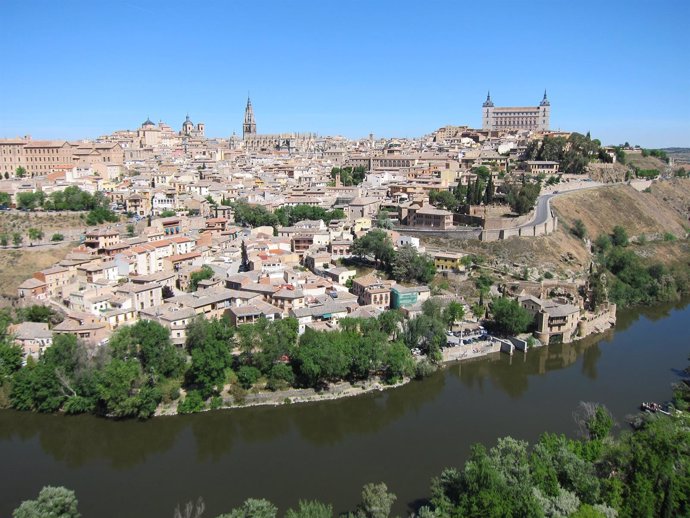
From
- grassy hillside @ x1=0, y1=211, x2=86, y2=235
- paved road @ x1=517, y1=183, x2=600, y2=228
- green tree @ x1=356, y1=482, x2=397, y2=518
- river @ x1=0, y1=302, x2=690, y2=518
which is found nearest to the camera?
green tree @ x1=356, y1=482, x2=397, y2=518

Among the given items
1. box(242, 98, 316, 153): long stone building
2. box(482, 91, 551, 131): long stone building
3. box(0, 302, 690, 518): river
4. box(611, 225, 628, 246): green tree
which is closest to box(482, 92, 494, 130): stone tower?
box(482, 91, 551, 131): long stone building

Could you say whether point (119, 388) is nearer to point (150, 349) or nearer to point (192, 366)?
point (150, 349)

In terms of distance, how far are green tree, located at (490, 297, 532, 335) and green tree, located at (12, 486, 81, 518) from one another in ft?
38.6

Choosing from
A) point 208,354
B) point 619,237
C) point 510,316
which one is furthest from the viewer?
point 619,237

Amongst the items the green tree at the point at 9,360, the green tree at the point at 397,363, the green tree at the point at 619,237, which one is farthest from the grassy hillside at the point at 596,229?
the green tree at the point at 9,360

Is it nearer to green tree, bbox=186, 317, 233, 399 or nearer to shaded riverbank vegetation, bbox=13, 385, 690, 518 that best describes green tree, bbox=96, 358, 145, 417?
green tree, bbox=186, 317, 233, 399

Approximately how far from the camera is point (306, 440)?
451 inches

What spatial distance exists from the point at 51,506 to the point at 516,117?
2072 inches

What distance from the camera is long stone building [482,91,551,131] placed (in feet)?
173

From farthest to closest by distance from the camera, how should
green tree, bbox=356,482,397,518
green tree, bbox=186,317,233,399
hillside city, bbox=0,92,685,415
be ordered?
hillside city, bbox=0,92,685,415 < green tree, bbox=186,317,233,399 < green tree, bbox=356,482,397,518

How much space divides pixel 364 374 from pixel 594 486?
20.0 ft

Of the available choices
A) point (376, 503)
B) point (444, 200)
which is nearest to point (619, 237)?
point (444, 200)

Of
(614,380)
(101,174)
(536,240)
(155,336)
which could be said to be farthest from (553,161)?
(155,336)

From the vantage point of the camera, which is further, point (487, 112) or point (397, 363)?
point (487, 112)
